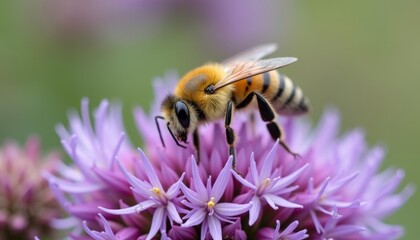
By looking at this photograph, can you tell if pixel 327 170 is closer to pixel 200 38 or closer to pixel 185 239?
pixel 185 239

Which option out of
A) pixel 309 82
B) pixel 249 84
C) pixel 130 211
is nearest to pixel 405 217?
pixel 309 82

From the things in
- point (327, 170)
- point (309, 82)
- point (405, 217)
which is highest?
point (327, 170)

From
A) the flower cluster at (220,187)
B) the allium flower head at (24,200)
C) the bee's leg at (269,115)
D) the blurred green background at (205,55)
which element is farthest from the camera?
the blurred green background at (205,55)

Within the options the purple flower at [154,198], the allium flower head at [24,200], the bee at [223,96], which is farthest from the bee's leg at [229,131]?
the allium flower head at [24,200]

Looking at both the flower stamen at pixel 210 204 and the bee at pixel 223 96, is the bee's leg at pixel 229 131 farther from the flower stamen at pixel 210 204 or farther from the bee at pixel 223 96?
the flower stamen at pixel 210 204

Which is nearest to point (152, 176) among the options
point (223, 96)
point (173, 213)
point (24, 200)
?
point (173, 213)
